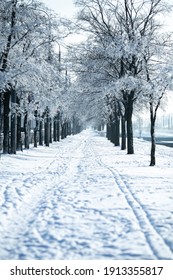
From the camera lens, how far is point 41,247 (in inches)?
223

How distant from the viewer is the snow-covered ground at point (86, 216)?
5.54 meters

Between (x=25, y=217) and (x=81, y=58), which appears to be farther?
(x=81, y=58)

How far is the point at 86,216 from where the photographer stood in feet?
24.7

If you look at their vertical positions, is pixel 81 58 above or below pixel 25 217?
above

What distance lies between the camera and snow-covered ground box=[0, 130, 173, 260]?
18.2ft

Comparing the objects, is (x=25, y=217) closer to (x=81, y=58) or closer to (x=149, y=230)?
(x=149, y=230)

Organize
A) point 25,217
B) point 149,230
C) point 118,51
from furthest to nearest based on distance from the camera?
1. point 118,51
2. point 25,217
3. point 149,230

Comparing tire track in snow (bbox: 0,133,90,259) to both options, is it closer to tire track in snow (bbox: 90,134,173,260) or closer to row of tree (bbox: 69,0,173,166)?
tire track in snow (bbox: 90,134,173,260)

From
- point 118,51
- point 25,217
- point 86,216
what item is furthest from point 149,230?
point 118,51

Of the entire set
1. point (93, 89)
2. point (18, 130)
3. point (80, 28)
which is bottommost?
point (18, 130)

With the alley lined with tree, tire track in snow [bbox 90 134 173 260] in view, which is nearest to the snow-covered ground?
tire track in snow [bbox 90 134 173 260]
